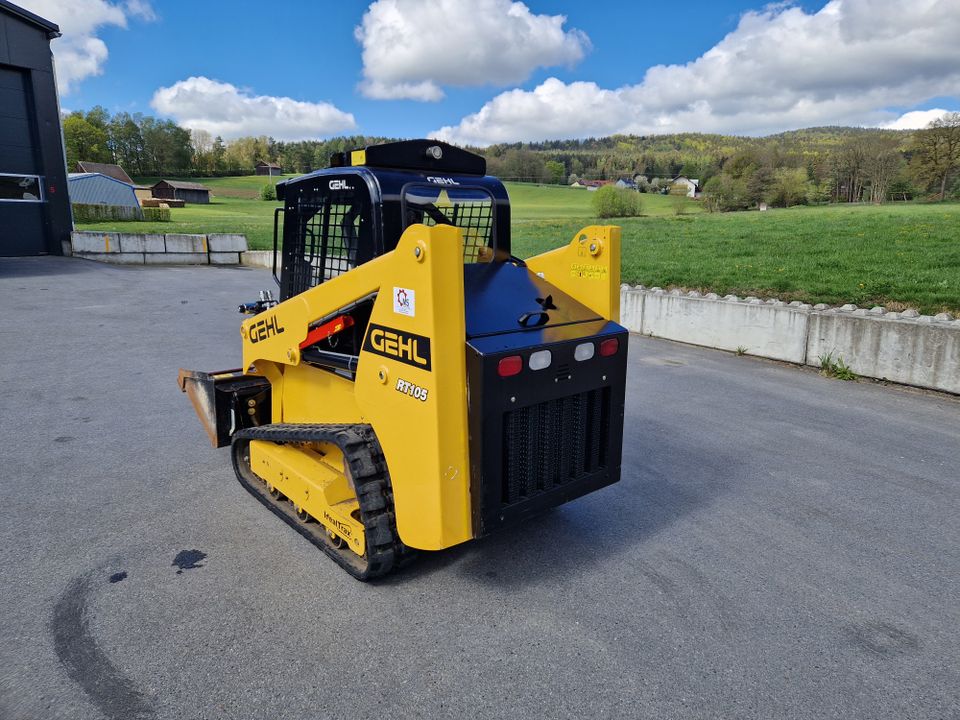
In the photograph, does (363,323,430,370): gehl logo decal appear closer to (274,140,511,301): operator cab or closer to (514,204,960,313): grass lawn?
(274,140,511,301): operator cab

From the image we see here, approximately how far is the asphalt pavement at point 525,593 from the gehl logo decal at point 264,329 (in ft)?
3.93

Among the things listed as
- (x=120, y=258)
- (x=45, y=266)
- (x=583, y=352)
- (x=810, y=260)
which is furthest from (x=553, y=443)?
(x=120, y=258)

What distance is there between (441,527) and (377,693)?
0.75 meters

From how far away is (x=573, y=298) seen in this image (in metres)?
3.92

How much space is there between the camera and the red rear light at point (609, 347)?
3523 millimetres

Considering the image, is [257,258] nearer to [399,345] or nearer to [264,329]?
[264,329]

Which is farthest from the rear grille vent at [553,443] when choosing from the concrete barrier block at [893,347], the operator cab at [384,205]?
the concrete barrier block at [893,347]

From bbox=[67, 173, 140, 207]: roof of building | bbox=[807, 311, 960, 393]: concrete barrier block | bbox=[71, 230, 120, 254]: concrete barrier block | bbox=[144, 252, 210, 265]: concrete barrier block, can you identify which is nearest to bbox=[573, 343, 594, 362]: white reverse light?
bbox=[807, 311, 960, 393]: concrete barrier block

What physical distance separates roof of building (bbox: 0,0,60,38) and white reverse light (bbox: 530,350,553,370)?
916 inches

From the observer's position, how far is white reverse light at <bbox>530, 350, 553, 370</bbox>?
10.4 ft

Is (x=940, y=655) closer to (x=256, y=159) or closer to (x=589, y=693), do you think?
(x=589, y=693)

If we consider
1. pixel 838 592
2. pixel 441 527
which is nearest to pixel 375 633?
pixel 441 527

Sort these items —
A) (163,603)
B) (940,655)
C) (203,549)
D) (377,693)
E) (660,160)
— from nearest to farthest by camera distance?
(377,693) → (940,655) → (163,603) → (203,549) → (660,160)

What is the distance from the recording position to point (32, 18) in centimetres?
1933
